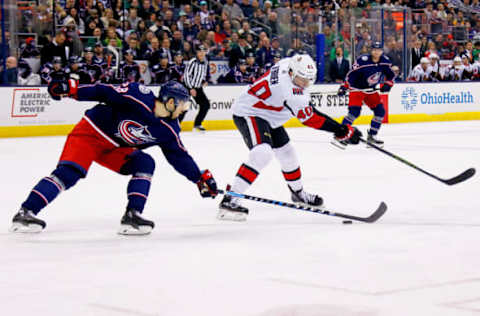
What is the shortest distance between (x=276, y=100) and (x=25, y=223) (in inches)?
68.5

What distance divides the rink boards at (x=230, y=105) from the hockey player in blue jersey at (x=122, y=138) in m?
7.17

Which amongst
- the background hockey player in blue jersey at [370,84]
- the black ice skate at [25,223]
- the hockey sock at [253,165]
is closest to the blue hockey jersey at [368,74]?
the background hockey player in blue jersey at [370,84]

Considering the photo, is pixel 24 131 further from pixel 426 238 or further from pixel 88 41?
pixel 426 238

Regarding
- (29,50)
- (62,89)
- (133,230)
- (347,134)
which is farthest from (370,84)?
(62,89)

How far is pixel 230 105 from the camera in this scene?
1334 centimetres

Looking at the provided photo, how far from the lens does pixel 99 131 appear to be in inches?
172

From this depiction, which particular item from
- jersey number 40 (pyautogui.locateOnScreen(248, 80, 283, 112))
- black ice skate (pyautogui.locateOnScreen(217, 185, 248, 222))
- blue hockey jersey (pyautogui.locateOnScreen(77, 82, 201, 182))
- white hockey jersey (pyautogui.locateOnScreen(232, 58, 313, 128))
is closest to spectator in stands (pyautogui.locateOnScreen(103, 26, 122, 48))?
white hockey jersey (pyautogui.locateOnScreen(232, 58, 313, 128))

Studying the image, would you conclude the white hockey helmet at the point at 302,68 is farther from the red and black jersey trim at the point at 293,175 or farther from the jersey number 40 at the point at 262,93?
the red and black jersey trim at the point at 293,175

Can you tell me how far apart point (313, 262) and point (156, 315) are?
3.64 ft

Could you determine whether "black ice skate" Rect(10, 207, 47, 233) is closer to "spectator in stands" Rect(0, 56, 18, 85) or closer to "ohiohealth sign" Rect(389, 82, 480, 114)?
"spectator in stands" Rect(0, 56, 18, 85)

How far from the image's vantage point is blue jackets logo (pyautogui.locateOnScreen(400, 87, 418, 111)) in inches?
574

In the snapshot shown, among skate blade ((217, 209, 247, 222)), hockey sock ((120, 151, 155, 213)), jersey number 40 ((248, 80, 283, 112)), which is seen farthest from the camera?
jersey number 40 ((248, 80, 283, 112))

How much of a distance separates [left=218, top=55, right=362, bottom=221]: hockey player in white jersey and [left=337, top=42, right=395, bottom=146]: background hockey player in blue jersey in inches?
204

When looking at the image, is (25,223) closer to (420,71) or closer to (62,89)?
(62,89)
